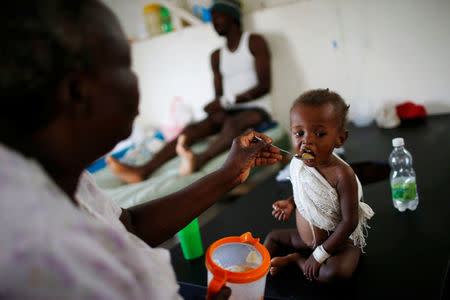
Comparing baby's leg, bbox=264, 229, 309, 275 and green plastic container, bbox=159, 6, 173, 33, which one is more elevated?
green plastic container, bbox=159, 6, 173, 33

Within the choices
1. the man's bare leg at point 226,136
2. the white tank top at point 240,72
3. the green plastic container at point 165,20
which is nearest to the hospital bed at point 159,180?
the man's bare leg at point 226,136

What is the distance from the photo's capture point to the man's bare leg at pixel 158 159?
6.93 ft

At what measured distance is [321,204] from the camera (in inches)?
37.0

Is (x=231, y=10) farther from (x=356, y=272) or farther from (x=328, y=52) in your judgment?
(x=356, y=272)

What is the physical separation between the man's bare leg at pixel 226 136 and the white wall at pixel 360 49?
46 cm

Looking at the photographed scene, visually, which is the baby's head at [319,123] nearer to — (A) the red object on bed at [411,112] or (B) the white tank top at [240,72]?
(A) the red object on bed at [411,112]

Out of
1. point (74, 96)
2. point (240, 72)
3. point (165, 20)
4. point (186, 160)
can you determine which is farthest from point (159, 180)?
point (165, 20)

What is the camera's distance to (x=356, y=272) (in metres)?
0.89

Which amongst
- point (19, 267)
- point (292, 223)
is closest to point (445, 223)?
point (292, 223)

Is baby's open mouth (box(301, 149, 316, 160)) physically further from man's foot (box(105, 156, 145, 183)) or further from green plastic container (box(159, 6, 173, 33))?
green plastic container (box(159, 6, 173, 33))

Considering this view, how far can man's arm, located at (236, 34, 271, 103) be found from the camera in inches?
101

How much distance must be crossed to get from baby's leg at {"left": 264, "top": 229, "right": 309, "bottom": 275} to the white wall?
153 centimetres

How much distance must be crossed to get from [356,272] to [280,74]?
2089 mm

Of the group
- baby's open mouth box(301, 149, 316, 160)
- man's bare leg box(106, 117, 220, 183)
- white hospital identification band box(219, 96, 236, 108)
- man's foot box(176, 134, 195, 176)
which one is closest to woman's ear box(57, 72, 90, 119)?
baby's open mouth box(301, 149, 316, 160)
